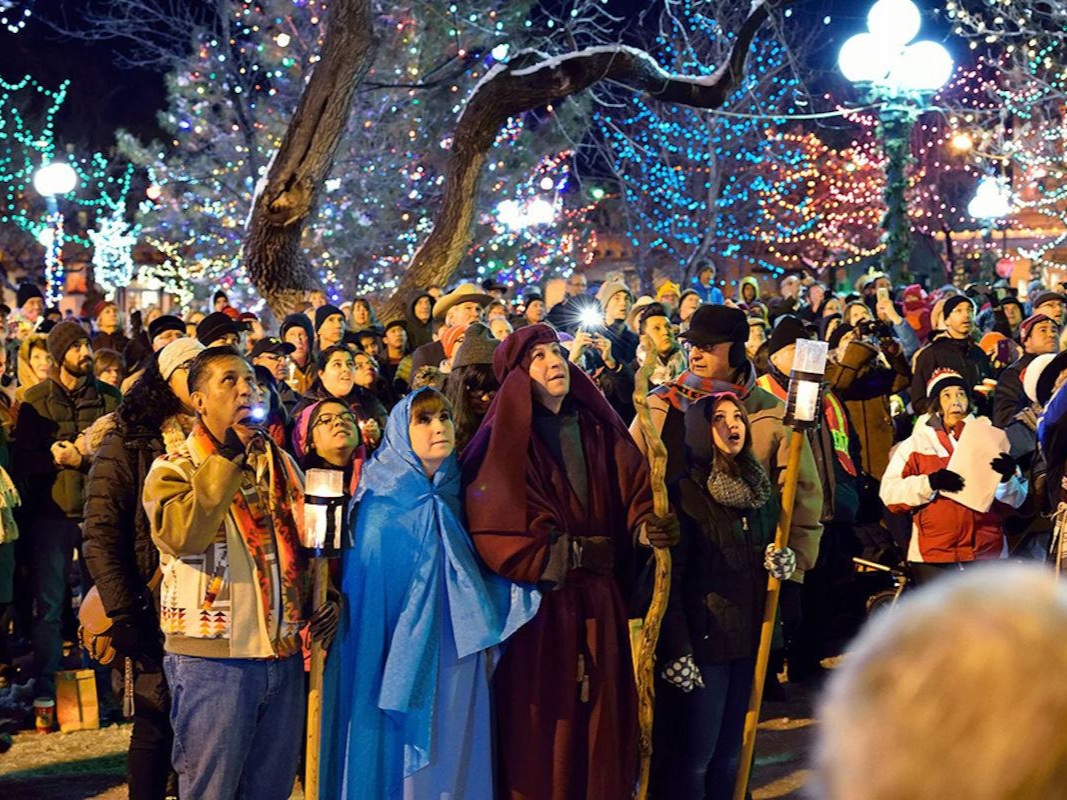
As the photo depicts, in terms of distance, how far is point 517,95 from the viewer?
15.3 m

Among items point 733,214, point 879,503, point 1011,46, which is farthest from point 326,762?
point 733,214

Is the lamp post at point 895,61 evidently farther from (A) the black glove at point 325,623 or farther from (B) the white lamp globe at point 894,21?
(A) the black glove at point 325,623

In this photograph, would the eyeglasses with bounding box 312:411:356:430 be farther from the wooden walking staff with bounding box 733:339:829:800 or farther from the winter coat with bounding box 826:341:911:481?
the winter coat with bounding box 826:341:911:481

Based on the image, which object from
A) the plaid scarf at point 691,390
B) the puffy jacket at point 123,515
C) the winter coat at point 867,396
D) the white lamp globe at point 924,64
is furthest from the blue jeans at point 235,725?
the white lamp globe at point 924,64

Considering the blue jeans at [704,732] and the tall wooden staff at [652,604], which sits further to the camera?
the blue jeans at [704,732]

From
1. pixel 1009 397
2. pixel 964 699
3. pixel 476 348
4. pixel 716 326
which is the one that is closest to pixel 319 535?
pixel 476 348

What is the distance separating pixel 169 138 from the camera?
43.9 metres

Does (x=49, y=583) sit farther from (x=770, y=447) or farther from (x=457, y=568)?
(x=770, y=447)

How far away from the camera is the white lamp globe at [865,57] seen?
1617 centimetres

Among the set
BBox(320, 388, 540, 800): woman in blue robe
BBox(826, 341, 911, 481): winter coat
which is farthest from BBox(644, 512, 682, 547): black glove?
BBox(826, 341, 911, 481): winter coat

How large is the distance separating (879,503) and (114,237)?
1441 inches

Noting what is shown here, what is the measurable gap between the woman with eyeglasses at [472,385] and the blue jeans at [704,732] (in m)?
1.41

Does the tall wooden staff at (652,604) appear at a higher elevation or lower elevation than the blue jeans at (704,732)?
higher

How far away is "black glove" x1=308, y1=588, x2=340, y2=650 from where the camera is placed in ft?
17.1
